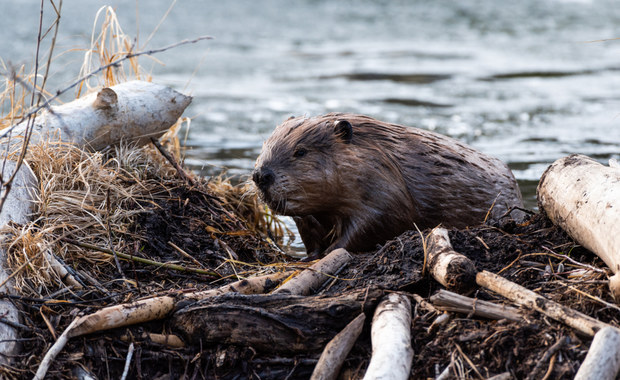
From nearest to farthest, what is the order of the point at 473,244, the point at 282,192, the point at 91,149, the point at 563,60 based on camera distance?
the point at 473,244
the point at 282,192
the point at 91,149
the point at 563,60

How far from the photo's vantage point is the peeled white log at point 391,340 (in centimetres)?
253

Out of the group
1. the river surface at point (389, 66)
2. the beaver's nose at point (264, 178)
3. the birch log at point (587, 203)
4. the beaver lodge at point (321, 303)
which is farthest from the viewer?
the river surface at point (389, 66)

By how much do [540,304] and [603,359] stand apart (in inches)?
14.1

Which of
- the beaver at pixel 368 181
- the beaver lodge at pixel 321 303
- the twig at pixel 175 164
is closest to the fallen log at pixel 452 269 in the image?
the beaver lodge at pixel 321 303

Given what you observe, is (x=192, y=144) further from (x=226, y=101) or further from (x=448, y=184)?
(x=448, y=184)

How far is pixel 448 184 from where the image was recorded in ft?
13.9

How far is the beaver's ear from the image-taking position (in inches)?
164

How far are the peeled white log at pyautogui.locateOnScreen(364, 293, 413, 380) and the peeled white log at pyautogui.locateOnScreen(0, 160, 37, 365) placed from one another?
1320 mm

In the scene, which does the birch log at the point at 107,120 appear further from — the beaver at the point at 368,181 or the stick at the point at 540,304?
the stick at the point at 540,304

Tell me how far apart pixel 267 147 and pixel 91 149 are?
1105 mm

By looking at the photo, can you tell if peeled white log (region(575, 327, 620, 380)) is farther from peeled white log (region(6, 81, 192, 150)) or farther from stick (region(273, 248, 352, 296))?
peeled white log (region(6, 81, 192, 150))

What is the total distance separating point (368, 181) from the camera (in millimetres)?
4117

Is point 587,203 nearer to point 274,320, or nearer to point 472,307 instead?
point 472,307

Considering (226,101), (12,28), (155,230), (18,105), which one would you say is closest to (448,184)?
(155,230)
